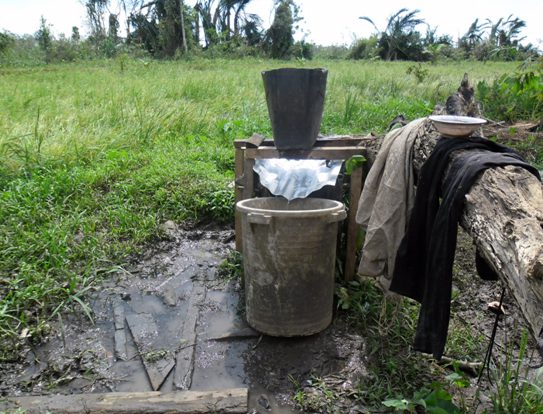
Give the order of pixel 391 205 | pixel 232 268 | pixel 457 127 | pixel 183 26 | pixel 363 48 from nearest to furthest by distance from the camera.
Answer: pixel 457 127 → pixel 391 205 → pixel 232 268 → pixel 183 26 → pixel 363 48

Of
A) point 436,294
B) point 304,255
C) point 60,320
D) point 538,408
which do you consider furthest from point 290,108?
point 538,408

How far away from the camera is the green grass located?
3.23m

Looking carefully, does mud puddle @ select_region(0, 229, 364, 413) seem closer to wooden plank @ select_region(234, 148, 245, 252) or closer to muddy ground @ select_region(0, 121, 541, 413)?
muddy ground @ select_region(0, 121, 541, 413)

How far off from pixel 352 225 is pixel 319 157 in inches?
19.0

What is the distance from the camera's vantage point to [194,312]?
2979mm

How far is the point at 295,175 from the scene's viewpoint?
2.98 metres

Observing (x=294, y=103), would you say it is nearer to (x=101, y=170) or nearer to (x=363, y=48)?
(x=101, y=170)

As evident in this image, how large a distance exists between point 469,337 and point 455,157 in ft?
3.99

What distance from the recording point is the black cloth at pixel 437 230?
174cm

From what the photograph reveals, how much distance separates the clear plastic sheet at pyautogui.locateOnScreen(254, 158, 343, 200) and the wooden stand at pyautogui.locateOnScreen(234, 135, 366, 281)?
0.05 metres

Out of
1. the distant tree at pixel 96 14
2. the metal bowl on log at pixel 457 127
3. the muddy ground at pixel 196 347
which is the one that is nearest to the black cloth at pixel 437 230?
the metal bowl on log at pixel 457 127

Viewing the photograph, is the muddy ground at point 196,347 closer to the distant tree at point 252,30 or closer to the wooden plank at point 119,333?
the wooden plank at point 119,333

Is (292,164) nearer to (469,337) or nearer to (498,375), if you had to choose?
(469,337)

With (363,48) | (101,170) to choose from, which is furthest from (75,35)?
(101,170)
